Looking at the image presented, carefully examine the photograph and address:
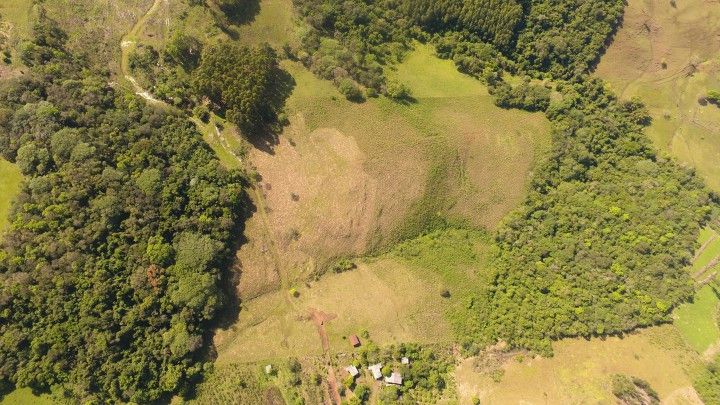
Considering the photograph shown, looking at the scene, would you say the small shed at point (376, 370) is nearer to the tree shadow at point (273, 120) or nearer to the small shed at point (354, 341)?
the small shed at point (354, 341)

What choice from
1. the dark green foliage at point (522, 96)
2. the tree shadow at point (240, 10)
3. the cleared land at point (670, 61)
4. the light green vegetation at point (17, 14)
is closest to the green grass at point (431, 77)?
the dark green foliage at point (522, 96)

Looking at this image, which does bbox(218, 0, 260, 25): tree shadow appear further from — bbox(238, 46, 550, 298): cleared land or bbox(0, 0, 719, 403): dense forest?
bbox(238, 46, 550, 298): cleared land

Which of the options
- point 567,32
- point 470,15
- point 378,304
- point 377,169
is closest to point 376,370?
point 378,304

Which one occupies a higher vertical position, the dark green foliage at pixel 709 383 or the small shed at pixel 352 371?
the dark green foliage at pixel 709 383

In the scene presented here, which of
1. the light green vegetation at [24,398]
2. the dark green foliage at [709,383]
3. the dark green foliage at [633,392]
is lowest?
the light green vegetation at [24,398]

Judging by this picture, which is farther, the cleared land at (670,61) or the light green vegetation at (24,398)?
the cleared land at (670,61)

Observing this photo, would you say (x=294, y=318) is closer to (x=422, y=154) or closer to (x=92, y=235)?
(x=92, y=235)

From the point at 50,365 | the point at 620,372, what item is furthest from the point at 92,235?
the point at 620,372

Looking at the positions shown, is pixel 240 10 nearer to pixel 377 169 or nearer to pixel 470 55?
pixel 377 169
